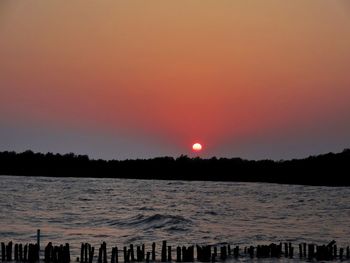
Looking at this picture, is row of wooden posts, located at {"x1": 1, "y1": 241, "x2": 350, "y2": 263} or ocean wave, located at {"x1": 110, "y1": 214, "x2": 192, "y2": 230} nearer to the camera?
row of wooden posts, located at {"x1": 1, "y1": 241, "x2": 350, "y2": 263}

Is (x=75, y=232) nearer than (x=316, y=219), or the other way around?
(x=75, y=232)

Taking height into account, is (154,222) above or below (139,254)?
above

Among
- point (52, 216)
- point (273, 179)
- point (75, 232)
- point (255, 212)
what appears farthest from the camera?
point (273, 179)

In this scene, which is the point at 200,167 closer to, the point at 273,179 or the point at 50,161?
the point at 273,179

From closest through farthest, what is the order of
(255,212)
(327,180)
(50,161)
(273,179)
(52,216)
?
(52,216)
(255,212)
(327,180)
(273,179)
(50,161)

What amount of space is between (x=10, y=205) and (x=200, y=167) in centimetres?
11662

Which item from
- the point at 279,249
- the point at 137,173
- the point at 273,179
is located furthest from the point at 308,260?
the point at 137,173

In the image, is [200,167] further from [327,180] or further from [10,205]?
[10,205]

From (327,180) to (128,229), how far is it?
121 meters

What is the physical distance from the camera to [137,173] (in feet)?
652

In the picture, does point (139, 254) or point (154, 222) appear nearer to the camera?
point (139, 254)

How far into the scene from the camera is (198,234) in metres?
47.8

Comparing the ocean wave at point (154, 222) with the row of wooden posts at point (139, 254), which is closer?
the row of wooden posts at point (139, 254)

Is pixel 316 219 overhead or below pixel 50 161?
below
